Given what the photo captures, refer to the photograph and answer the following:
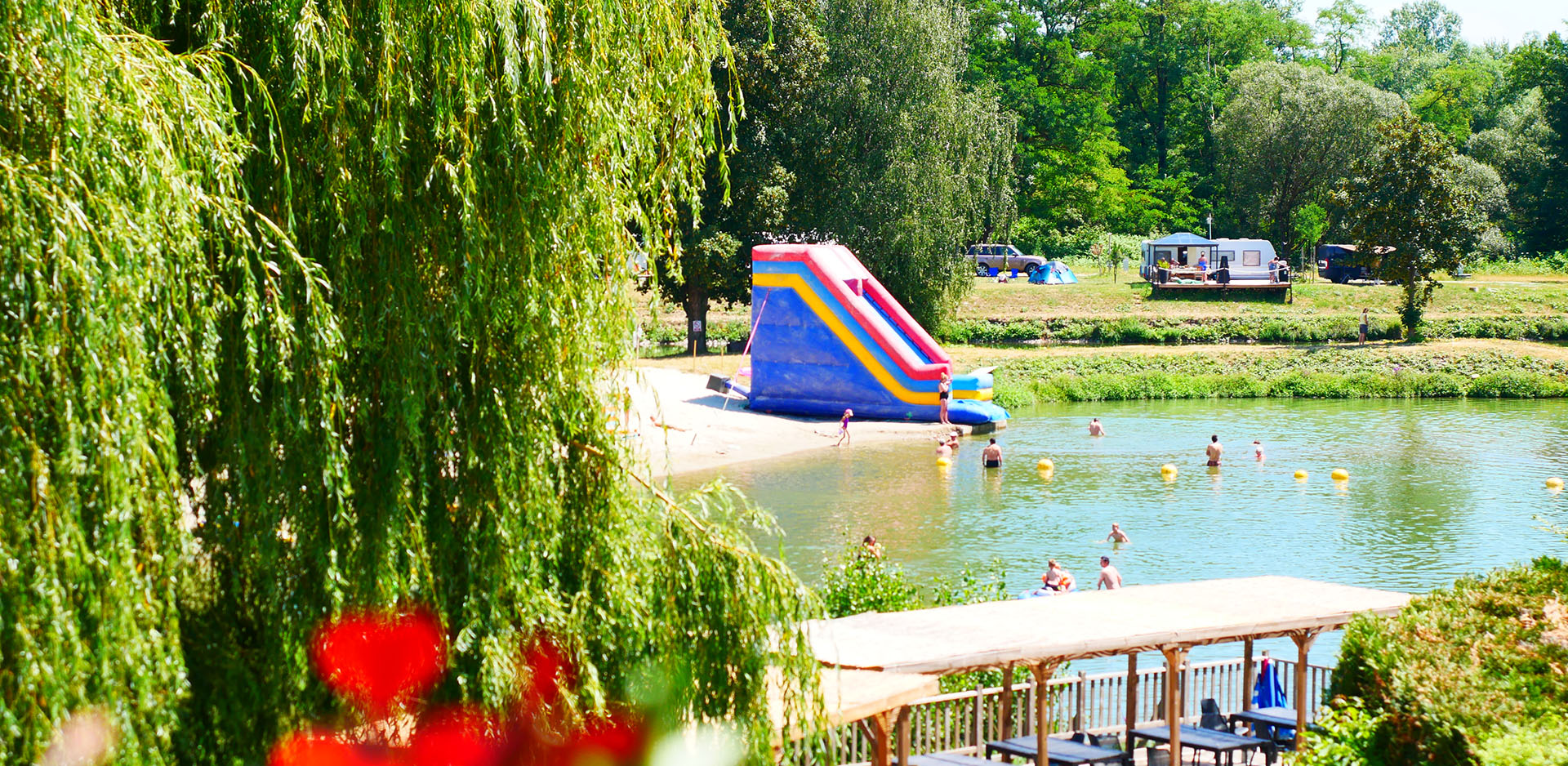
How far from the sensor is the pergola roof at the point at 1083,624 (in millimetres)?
8086

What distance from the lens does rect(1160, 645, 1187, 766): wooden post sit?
917cm

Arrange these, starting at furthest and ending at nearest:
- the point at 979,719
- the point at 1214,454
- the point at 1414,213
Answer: the point at 1414,213
the point at 1214,454
the point at 979,719

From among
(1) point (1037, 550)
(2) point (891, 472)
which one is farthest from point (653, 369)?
(1) point (1037, 550)

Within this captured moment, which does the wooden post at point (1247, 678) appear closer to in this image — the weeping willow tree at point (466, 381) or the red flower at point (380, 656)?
the weeping willow tree at point (466, 381)

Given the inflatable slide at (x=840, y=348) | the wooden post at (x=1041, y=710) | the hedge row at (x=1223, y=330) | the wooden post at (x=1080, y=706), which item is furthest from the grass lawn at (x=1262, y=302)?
the wooden post at (x=1041, y=710)

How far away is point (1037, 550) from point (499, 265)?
48.9ft

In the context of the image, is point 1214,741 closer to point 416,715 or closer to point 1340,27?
point 416,715

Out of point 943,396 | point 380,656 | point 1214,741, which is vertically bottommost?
point 1214,741

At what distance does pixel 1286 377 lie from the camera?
39875mm

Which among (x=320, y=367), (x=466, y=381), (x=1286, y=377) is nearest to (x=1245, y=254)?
(x=1286, y=377)

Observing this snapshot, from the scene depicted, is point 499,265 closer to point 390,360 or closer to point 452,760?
point 390,360

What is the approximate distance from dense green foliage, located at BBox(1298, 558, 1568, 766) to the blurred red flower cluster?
4.50m

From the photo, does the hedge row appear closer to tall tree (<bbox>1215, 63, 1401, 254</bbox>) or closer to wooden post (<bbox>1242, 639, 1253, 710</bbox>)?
tall tree (<bbox>1215, 63, 1401, 254</bbox>)

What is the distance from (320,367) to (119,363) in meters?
0.98
